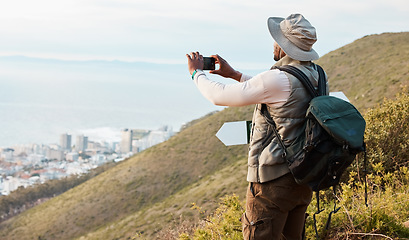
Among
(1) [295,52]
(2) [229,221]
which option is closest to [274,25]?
(1) [295,52]

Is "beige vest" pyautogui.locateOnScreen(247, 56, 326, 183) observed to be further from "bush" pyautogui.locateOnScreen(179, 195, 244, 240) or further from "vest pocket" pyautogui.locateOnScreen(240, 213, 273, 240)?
"bush" pyautogui.locateOnScreen(179, 195, 244, 240)

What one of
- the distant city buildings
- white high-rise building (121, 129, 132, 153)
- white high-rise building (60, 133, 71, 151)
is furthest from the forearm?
white high-rise building (60, 133, 71, 151)

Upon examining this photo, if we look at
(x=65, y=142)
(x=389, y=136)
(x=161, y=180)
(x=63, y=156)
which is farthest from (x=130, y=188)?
(x=65, y=142)

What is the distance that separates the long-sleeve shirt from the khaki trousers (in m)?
0.44

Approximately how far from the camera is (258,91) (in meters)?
2.34

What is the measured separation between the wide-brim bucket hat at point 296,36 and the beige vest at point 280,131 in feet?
0.20

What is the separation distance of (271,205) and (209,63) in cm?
93

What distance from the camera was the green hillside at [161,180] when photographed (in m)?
26.4

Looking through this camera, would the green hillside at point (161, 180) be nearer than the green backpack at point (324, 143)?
No

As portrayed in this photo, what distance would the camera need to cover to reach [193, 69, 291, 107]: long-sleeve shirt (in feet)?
7.68

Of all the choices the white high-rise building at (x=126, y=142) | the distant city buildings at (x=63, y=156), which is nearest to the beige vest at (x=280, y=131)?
the distant city buildings at (x=63, y=156)

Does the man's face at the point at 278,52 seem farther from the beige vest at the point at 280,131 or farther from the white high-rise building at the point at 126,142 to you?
the white high-rise building at the point at 126,142

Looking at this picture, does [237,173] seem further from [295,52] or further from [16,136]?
[16,136]

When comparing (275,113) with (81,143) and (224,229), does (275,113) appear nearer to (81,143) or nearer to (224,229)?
(224,229)
